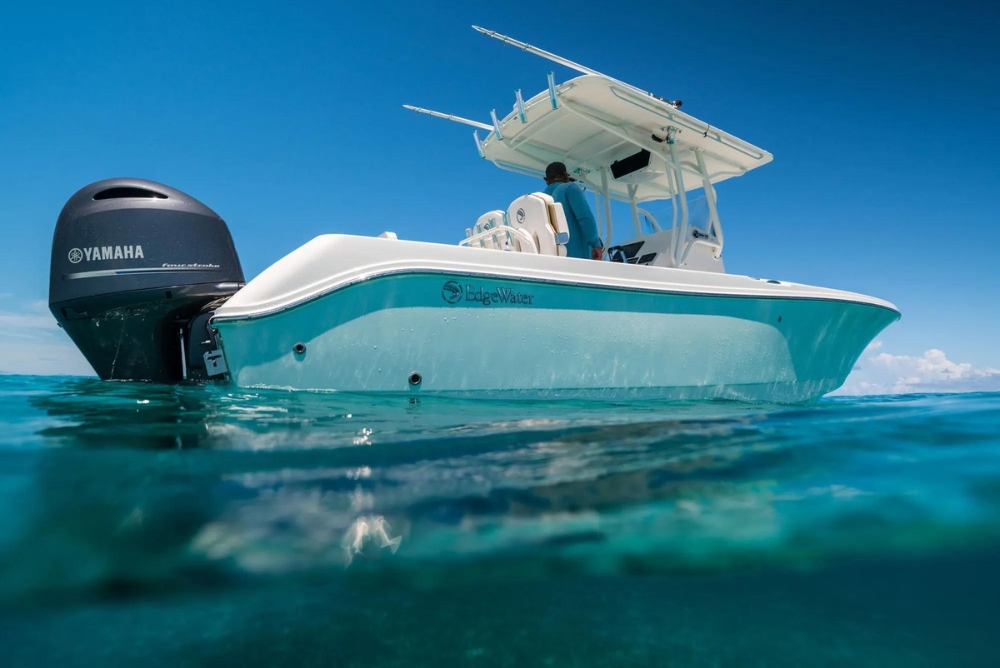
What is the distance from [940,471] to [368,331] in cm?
273

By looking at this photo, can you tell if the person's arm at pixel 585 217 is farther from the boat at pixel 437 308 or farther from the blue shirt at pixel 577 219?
the boat at pixel 437 308

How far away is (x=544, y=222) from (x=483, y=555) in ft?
11.5

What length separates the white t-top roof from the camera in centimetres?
480

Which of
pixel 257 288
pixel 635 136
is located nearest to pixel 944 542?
pixel 257 288

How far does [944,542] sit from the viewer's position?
127 centimetres

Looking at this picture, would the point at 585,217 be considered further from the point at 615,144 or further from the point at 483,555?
the point at 483,555

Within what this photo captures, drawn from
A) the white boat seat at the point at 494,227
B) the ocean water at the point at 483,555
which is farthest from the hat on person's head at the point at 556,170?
the ocean water at the point at 483,555

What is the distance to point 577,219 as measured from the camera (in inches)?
189

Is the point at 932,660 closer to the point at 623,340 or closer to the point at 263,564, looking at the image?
the point at 263,564

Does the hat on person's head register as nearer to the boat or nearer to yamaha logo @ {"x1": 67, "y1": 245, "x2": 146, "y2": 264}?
the boat

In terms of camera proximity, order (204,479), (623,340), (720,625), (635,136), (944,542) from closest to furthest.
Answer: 1. (720,625)
2. (944,542)
3. (204,479)
4. (623,340)
5. (635,136)

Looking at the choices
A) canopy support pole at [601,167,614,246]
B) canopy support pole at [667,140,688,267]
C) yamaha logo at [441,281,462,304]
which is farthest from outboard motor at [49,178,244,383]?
canopy support pole at [601,167,614,246]

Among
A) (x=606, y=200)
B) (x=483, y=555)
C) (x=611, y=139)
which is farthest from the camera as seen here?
(x=606, y=200)

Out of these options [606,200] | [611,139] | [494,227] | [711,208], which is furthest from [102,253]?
[711,208]
